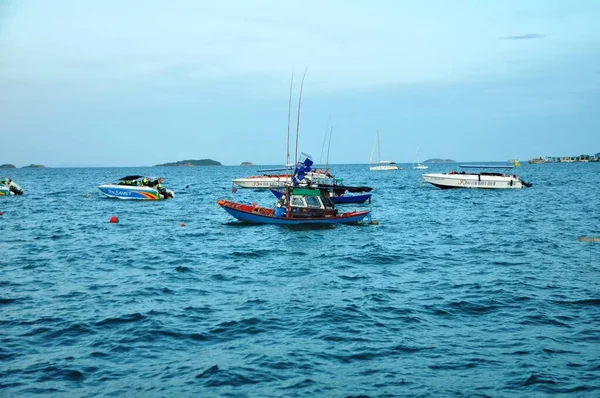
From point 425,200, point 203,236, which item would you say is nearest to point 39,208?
point 203,236

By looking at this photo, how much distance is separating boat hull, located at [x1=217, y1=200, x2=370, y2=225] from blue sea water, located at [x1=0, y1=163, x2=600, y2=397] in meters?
1.25

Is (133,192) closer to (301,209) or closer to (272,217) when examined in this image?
(272,217)

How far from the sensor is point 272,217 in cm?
3422

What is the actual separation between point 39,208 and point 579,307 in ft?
158

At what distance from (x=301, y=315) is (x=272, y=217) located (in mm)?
18325

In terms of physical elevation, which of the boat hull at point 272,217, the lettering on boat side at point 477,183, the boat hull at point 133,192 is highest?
the lettering on boat side at point 477,183

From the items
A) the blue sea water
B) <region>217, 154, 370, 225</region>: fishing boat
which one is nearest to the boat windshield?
<region>217, 154, 370, 225</region>: fishing boat

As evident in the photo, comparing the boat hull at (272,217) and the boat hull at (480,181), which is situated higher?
the boat hull at (480,181)

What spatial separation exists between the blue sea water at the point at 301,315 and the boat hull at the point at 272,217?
1.25 meters

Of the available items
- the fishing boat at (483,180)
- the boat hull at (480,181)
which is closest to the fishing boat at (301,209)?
the fishing boat at (483,180)

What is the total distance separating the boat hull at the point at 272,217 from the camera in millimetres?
33906

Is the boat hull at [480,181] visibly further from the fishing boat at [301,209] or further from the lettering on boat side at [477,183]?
the fishing boat at [301,209]

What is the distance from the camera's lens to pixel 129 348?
13383 mm

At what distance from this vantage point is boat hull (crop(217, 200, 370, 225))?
33906 mm
